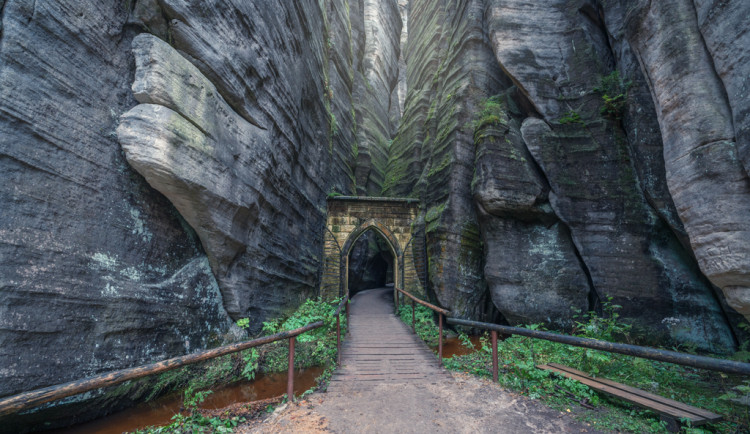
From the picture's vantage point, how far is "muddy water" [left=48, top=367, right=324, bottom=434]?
360cm

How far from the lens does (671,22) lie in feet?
18.3

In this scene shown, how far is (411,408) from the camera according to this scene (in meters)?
3.12

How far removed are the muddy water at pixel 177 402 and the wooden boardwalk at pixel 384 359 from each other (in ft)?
3.69

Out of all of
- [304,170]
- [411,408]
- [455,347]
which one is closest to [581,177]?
[455,347]

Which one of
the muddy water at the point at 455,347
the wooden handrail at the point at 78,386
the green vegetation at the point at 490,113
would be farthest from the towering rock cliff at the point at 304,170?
the wooden handrail at the point at 78,386

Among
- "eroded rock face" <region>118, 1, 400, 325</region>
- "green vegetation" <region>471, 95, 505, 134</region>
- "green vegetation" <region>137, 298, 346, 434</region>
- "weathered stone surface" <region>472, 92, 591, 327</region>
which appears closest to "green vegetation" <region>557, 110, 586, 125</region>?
"weathered stone surface" <region>472, 92, 591, 327</region>

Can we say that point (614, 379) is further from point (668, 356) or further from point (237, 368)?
point (237, 368)

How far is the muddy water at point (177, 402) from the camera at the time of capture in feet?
11.8

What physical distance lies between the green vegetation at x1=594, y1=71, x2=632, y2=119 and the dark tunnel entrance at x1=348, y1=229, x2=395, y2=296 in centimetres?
1072

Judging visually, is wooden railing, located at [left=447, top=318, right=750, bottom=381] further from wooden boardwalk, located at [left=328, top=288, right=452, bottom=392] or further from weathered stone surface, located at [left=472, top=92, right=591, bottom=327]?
weathered stone surface, located at [left=472, top=92, right=591, bottom=327]

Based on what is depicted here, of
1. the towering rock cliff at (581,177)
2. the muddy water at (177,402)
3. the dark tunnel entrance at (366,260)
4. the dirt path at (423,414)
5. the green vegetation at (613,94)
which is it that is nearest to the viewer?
the dirt path at (423,414)

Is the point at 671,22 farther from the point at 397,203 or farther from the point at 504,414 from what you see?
the point at 397,203

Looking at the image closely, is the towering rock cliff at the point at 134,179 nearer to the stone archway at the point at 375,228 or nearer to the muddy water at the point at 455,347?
the stone archway at the point at 375,228

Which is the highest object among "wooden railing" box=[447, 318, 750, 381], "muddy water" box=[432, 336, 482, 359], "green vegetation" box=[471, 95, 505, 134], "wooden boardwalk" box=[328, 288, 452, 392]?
"green vegetation" box=[471, 95, 505, 134]
